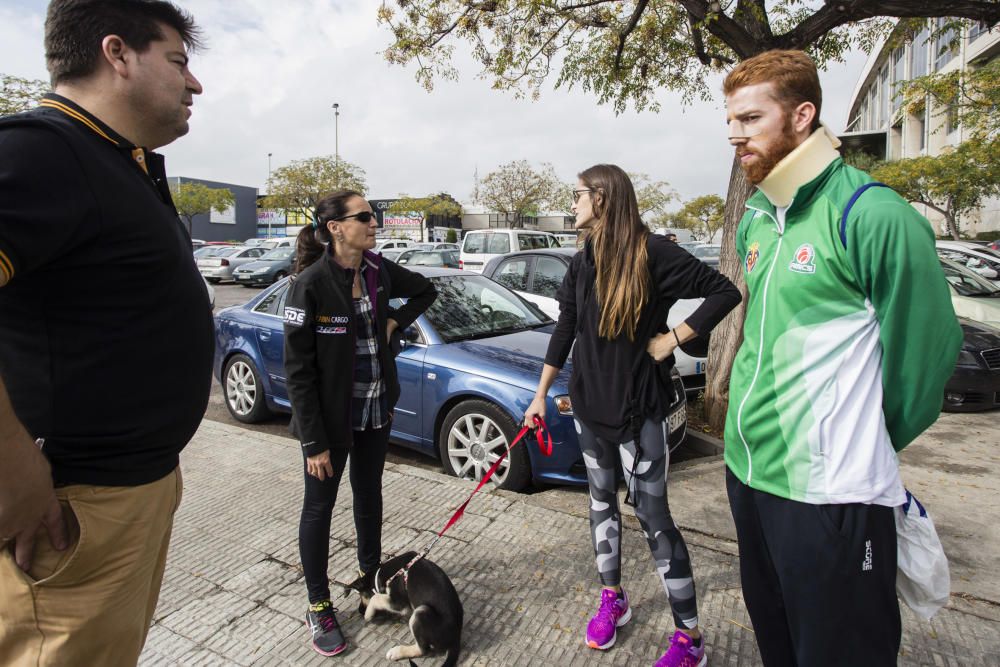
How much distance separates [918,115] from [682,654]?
42.4 m

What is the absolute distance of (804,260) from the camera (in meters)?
1.57

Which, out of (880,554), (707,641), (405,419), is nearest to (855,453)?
(880,554)

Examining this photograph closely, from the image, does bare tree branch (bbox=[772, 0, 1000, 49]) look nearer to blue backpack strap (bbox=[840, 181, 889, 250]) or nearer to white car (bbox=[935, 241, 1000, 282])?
blue backpack strap (bbox=[840, 181, 889, 250])

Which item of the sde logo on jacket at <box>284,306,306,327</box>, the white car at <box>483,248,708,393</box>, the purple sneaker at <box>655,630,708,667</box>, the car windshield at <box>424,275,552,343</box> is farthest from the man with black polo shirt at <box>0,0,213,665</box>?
the white car at <box>483,248,708,393</box>

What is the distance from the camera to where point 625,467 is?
98.7 inches

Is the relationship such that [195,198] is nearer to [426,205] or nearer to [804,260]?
[426,205]

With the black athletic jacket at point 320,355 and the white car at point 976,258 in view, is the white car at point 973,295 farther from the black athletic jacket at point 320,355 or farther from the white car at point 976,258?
the black athletic jacket at point 320,355

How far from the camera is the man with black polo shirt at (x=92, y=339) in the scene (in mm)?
1177

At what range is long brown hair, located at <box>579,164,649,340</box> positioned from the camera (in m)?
2.42

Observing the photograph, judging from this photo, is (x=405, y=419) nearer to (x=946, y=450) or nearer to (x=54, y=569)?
(x=54, y=569)

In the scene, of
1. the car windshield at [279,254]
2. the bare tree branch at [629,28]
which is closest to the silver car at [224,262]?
the car windshield at [279,254]

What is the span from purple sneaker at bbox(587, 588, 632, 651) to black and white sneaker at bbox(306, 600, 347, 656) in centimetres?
101

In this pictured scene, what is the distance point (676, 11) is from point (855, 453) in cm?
746

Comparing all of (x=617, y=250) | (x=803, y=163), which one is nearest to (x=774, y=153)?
(x=803, y=163)
